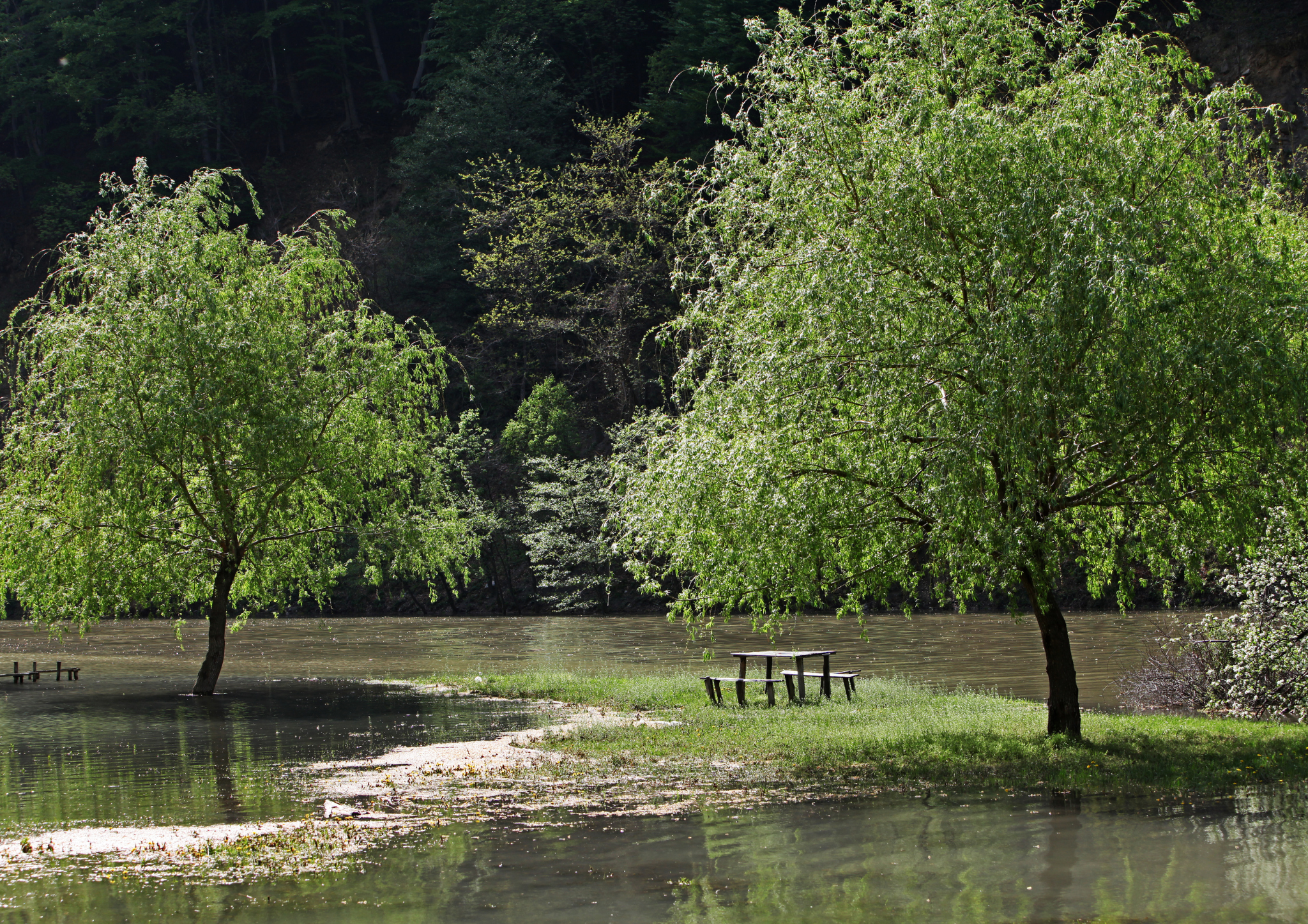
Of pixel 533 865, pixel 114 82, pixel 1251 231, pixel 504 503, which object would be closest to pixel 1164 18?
pixel 504 503

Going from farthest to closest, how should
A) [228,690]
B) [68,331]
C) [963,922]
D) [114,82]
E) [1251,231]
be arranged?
[114,82], [228,690], [68,331], [1251,231], [963,922]

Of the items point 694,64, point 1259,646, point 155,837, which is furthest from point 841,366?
point 694,64

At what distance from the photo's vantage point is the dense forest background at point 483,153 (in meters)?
54.3

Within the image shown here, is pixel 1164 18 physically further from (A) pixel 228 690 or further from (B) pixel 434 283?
(A) pixel 228 690

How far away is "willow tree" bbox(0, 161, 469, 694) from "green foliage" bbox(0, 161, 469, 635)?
0.12 feet

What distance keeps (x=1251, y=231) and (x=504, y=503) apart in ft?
149

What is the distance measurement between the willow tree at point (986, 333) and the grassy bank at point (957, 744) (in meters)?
1.19

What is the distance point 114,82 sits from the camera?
86.6 metres

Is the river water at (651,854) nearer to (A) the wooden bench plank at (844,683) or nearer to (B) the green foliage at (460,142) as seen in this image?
(A) the wooden bench plank at (844,683)

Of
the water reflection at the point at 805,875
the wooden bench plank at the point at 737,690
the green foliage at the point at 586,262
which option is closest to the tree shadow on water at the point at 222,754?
the water reflection at the point at 805,875

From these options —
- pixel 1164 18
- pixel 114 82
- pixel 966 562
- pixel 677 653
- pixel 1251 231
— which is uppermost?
pixel 114 82

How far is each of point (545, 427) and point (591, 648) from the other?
69.8ft

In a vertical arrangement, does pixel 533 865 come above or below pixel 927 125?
below

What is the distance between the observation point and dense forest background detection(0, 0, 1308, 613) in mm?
54281
